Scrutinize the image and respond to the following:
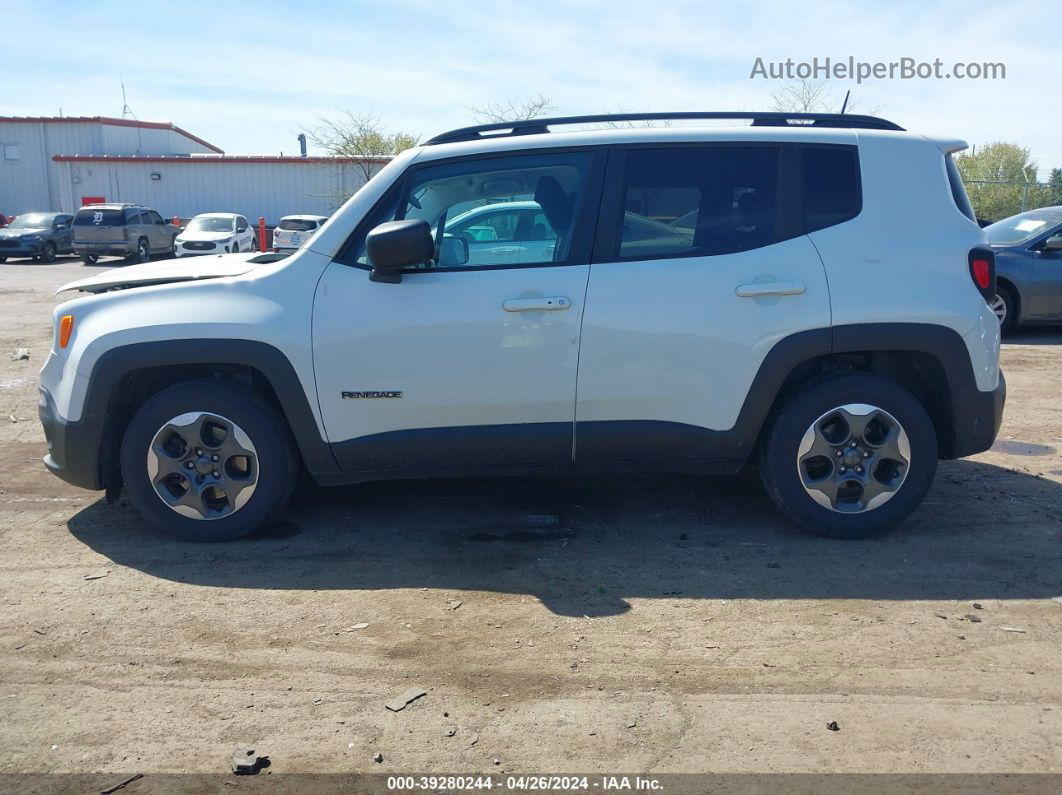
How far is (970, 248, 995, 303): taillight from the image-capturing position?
469cm

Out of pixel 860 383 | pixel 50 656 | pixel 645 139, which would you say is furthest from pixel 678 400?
pixel 50 656

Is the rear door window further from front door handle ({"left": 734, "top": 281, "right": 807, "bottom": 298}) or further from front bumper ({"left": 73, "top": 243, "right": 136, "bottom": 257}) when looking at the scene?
front bumper ({"left": 73, "top": 243, "right": 136, "bottom": 257})

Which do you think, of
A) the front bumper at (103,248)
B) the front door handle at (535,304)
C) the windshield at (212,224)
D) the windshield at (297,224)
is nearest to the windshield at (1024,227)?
the front door handle at (535,304)

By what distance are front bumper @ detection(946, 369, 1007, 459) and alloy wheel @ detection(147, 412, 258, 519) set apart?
3382 millimetres

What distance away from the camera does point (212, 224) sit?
27484 millimetres

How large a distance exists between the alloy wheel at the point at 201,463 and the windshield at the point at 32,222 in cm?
2848

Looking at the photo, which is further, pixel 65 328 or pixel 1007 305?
pixel 1007 305

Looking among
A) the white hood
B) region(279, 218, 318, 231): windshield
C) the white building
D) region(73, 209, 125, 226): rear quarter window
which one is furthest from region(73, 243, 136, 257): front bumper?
the white hood

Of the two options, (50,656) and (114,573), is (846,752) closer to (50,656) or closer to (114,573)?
(50,656)

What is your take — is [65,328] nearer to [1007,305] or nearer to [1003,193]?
[1007,305]

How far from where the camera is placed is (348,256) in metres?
4.70

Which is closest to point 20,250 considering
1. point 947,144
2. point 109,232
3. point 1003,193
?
point 109,232

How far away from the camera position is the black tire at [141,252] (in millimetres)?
28828

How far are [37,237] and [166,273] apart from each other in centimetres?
2729
